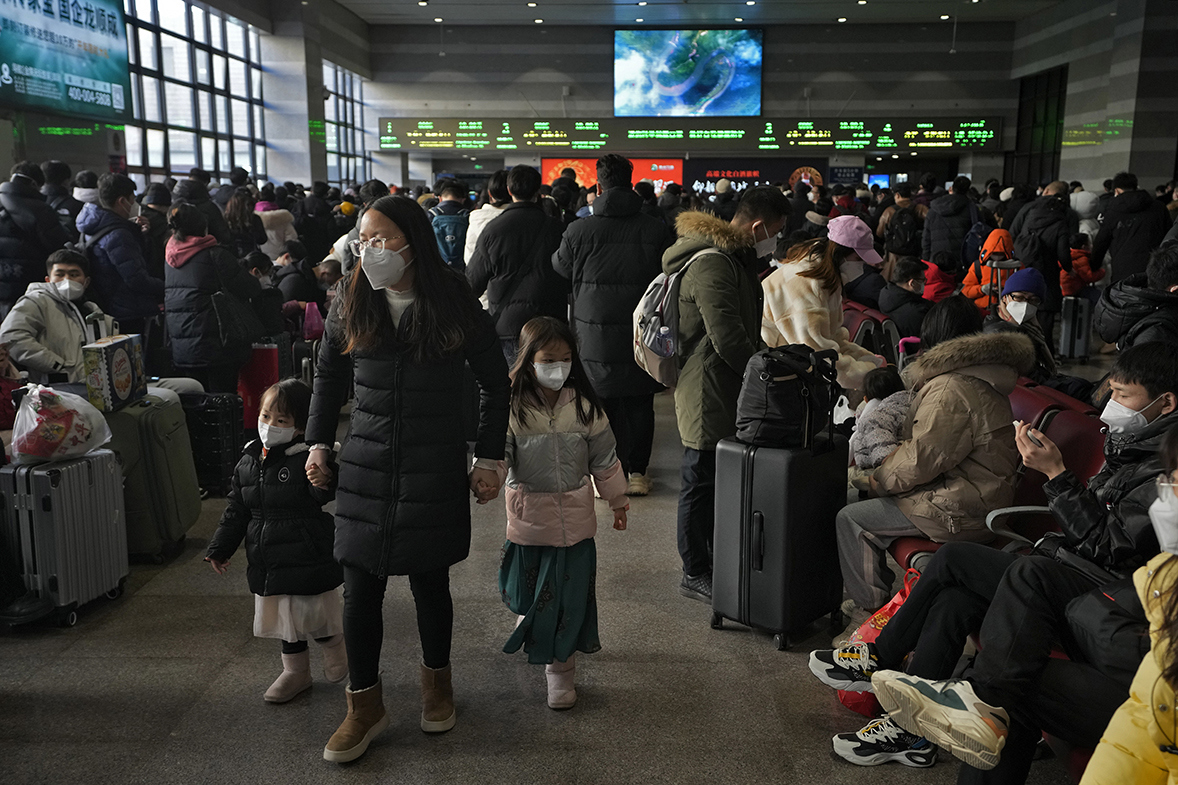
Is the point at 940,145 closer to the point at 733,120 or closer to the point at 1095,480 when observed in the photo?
the point at 733,120

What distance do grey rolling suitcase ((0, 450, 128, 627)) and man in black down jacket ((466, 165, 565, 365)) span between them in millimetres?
2442

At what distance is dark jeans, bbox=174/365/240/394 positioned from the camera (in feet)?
18.4

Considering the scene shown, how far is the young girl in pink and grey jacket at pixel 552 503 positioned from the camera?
10.0ft

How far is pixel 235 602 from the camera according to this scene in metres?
3.84

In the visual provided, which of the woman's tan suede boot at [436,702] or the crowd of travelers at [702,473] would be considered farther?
the woman's tan suede boot at [436,702]

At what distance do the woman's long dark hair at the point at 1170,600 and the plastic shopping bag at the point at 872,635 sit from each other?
109 centimetres

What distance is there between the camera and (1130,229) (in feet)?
29.9

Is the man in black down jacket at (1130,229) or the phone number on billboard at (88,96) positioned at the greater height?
the phone number on billboard at (88,96)

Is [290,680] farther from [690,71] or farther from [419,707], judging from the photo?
[690,71]

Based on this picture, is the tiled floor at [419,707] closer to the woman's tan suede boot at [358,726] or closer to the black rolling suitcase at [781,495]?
the woman's tan suede boot at [358,726]

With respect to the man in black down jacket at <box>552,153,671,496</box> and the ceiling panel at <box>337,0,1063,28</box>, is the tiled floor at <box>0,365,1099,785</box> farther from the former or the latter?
the ceiling panel at <box>337,0,1063,28</box>

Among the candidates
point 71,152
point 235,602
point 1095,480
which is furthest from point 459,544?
point 71,152

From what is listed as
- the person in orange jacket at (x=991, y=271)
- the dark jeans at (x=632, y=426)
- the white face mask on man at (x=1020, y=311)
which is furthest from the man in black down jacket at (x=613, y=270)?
the person in orange jacket at (x=991, y=271)

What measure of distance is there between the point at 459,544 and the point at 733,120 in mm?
20863
